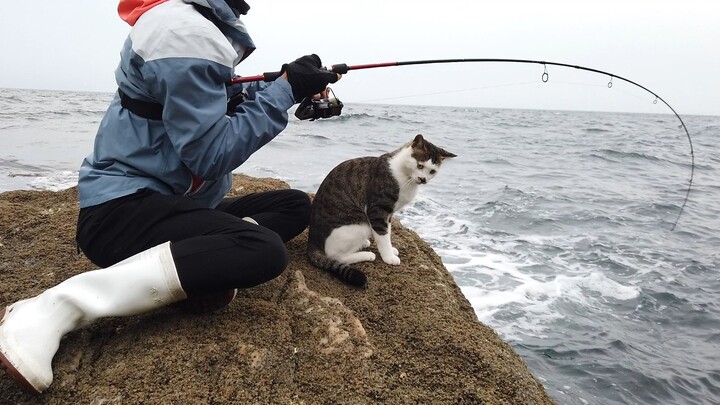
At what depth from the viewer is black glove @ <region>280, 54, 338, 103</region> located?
238 cm

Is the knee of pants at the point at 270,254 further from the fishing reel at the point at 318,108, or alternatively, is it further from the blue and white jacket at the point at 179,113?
the fishing reel at the point at 318,108

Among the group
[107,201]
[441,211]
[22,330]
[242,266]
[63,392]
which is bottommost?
[441,211]

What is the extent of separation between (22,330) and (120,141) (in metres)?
0.90

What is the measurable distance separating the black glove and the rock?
1162mm

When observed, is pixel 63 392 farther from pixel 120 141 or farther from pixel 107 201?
pixel 120 141

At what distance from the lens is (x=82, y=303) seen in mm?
1962

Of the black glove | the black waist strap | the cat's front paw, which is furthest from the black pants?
the cat's front paw

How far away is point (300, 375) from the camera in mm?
2078

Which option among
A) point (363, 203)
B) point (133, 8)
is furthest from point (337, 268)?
point (133, 8)

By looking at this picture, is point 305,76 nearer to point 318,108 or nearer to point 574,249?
point 318,108

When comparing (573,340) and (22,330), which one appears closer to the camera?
(22,330)

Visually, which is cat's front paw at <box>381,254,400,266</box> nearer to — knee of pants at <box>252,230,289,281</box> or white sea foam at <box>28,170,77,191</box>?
knee of pants at <box>252,230,289,281</box>

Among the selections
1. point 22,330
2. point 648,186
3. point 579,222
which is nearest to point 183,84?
point 22,330

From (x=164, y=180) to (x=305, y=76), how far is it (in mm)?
886
